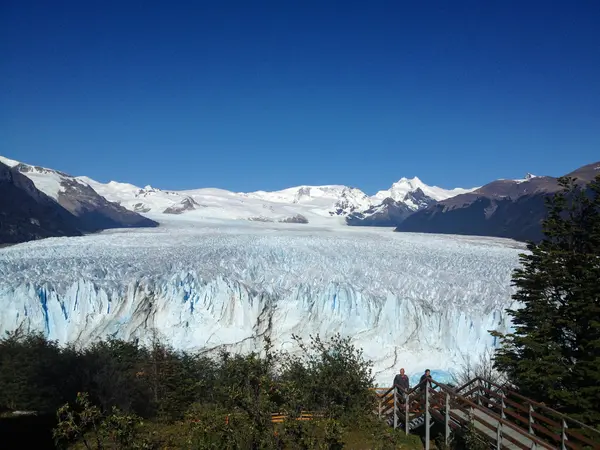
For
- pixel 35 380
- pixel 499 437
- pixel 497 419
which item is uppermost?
A: pixel 497 419

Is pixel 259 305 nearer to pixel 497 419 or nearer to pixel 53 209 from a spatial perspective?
pixel 497 419

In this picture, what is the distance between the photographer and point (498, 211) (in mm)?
97750

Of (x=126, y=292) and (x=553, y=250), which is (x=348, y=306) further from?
(x=553, y=250)

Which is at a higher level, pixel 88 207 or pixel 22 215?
pixel 88 207

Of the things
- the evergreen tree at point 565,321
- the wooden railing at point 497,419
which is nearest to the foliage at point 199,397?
the wooden railing at point 497,419

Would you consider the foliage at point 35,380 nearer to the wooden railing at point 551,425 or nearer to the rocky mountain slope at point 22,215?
the wooden railing at point 551,425

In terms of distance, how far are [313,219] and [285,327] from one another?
17273 centimetres

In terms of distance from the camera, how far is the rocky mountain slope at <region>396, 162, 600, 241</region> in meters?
82.0

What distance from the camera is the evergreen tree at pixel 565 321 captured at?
10.9 meters

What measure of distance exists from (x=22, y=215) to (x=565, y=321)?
62639mm

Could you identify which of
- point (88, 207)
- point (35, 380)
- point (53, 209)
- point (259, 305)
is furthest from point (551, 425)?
point (88, 207)

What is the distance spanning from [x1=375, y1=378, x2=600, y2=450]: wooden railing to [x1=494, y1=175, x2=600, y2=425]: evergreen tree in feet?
2.01

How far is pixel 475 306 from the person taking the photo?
24031mm

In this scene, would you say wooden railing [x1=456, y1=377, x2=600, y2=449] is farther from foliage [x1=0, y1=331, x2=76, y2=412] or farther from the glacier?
the glacier
